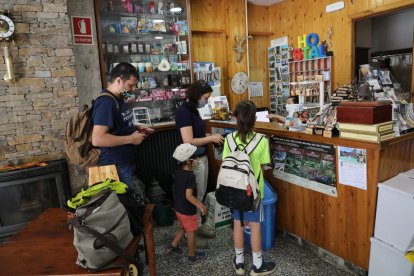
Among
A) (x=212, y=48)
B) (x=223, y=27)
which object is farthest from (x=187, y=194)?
(x=223, y=27)

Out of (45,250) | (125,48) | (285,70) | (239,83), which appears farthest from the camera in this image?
(285,70)

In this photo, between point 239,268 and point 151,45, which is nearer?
point 239,268

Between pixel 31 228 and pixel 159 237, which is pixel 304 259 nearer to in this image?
pixel 159 237

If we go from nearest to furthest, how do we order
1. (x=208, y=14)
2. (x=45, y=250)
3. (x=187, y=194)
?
(x=45, y=250) < (x=187, y=194) < (x=208, y=14)

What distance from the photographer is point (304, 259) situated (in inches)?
94.4

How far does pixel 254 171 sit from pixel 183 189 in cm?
60

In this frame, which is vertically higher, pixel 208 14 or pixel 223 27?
pixel 208 14

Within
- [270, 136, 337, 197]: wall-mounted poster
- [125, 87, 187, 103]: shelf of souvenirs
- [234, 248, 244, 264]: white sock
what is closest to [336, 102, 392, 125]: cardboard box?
[270, 136, 337, 197]: wall-mounted poster

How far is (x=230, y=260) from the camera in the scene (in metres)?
2.46

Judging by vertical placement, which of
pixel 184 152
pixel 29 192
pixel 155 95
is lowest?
pixel 29 192

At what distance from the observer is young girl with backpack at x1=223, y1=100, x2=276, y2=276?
6.81 ft

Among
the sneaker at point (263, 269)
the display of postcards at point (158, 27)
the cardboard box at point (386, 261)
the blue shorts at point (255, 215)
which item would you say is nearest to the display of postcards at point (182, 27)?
the display of postcards at point (158, 27)

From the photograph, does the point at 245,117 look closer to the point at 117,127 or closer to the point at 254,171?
the point at 254,171

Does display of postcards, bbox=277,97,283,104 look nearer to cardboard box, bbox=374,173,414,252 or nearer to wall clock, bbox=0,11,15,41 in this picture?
cardboard box, bbox=374,173,414,252
